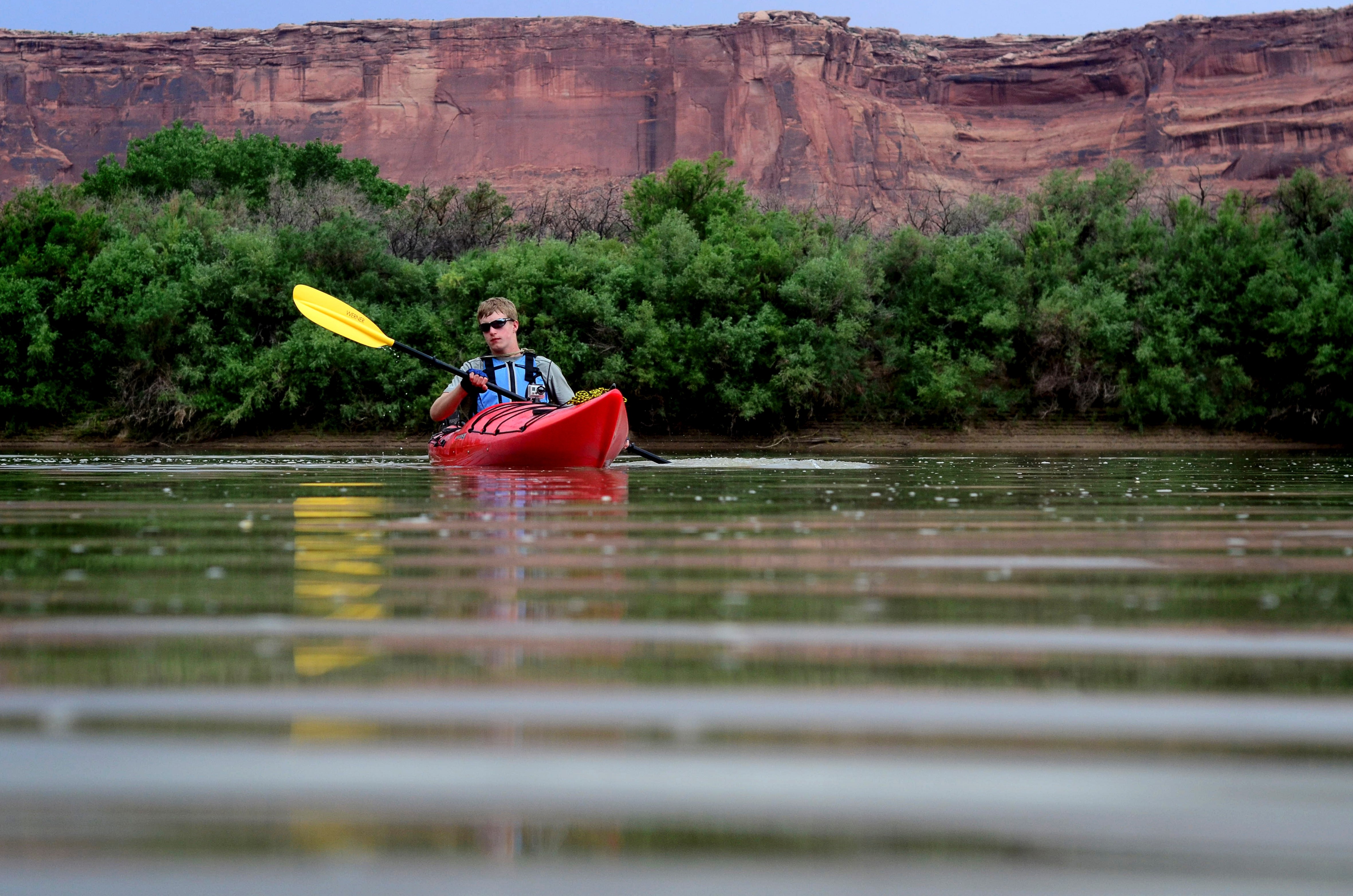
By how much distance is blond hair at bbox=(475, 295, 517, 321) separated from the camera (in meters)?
14.4

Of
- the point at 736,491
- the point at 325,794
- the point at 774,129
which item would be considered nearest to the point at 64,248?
the point at 736,491

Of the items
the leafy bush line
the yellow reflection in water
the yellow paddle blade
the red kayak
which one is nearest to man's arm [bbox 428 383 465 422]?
the red kayak

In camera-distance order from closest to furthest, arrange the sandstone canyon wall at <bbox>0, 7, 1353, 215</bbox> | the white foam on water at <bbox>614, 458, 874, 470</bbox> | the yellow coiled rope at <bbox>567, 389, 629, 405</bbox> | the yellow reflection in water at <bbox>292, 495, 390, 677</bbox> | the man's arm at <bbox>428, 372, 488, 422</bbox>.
→ 1. the yellow reflection in water at <bbox>292, 495, 390, 677</bbox>
2. the yellow coiled rope at <bbox>567, 389, 629, 405</bbox>
3. the man's arm at <bbox>428, 372, 488, 422</bbox>
4. the white foam on water at <bbox>614, 458, 874, 470</bbox>
5. the sandstone canyon wall at <bbox>0, 7, 1353, 215</bbox>

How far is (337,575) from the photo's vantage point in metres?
4.48

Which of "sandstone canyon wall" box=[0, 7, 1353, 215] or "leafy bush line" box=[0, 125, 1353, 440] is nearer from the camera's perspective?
"leafy bush line" box=[0, 125, 1353, 440]

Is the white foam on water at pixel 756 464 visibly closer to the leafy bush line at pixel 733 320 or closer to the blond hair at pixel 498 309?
the blond hair at pixel 498 309

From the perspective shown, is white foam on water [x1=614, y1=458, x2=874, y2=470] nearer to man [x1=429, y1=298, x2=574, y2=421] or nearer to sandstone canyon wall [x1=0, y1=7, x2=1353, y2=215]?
man [x1=429, y1=298, x2=574, y2=421]

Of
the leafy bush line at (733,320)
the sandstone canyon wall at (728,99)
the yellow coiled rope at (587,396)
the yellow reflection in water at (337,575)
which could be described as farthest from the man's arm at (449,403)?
the sandstone canyon wall at (728,99)

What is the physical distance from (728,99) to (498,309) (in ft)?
237

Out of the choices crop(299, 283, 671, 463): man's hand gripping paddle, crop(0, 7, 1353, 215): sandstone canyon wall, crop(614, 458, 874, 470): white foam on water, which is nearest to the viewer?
crop(614, 458, 874, 470): white foam on water

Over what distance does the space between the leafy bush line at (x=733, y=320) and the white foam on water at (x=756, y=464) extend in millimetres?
15769

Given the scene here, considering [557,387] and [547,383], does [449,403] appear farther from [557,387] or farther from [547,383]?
[557,387]

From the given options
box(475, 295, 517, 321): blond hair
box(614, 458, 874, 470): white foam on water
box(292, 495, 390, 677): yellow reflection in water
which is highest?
box(475, 295, 517, 321): blond hair

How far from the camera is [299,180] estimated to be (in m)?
63.2
